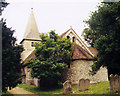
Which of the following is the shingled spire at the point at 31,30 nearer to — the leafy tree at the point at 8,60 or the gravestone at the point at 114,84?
the leafy tree at the point at 8,60

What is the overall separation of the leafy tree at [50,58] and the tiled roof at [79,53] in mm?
1766

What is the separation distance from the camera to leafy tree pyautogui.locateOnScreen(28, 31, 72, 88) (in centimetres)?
1834

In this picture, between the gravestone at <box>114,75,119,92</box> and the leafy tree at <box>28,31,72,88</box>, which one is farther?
the leafy tree at <box>28,31,72,88</box>

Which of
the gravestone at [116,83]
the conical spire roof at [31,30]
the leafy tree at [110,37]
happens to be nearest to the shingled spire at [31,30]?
the conical spire roof at [31,30]

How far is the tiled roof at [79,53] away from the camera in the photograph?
22048 mm

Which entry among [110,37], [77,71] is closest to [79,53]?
[77,71]

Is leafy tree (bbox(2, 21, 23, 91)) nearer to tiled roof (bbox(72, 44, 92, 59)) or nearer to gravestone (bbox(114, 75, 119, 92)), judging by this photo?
gravestone (bbox(114, 75, 119, 92))

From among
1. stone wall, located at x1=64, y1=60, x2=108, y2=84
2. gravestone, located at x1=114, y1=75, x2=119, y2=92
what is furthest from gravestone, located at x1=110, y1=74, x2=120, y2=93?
stone wall, located at x1=64, y1=60, x2=108, y2=84

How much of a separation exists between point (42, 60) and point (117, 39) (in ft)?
32.5

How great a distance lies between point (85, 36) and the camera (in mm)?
35812

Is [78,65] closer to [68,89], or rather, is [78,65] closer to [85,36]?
[68,89]

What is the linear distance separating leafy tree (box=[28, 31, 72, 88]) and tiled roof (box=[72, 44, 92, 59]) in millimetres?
1766

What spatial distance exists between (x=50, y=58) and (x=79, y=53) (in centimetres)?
564

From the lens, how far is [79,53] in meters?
22.6
